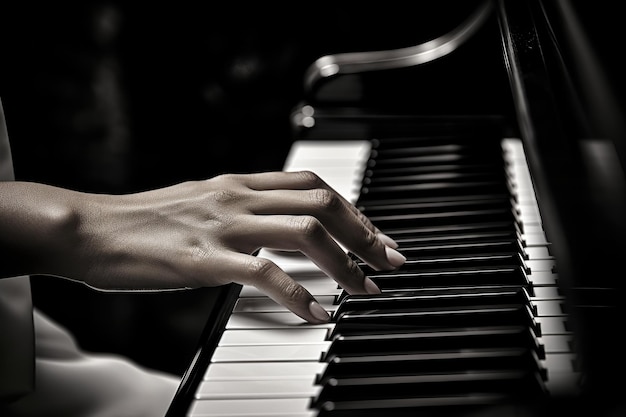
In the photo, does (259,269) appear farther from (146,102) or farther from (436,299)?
(146,102)

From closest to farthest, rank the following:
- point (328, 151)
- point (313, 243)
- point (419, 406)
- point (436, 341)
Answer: point (419, 406)
point (436, 341)
point (313, 243)
point (328, 151)

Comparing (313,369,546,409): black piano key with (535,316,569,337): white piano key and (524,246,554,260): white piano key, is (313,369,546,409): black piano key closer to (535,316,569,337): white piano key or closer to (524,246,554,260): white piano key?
(535,316,569,337): white piano key

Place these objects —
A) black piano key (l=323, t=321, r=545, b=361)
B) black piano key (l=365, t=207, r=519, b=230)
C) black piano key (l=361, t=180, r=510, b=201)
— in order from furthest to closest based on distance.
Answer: black piano key (l=361, t=180, r=510, b=201) → black piano key (l=365, t=207, r=519, b=230) → black piano key (l=323, t=321, r=545, b=361)

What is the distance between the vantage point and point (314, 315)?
0.96 m

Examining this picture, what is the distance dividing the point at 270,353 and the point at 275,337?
0.12ft

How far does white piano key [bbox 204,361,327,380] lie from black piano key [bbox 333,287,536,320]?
0.36 ft

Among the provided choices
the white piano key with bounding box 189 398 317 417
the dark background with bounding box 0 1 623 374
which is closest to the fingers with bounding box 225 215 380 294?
the white piano key with bounding box 189 398 317 417

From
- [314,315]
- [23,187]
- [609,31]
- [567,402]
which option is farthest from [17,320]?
[609,31]

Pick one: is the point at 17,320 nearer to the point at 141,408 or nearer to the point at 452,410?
the point at 141,408

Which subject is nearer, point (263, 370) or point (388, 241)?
point (263, 370)

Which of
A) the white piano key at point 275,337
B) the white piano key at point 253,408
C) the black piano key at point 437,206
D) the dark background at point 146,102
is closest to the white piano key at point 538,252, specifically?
the black piano key at point 437,206

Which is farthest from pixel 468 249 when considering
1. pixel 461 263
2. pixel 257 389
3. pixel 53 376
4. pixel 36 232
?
pixel 53 376

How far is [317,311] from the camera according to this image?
3.15 ft

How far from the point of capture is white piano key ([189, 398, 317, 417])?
2.60 feet
